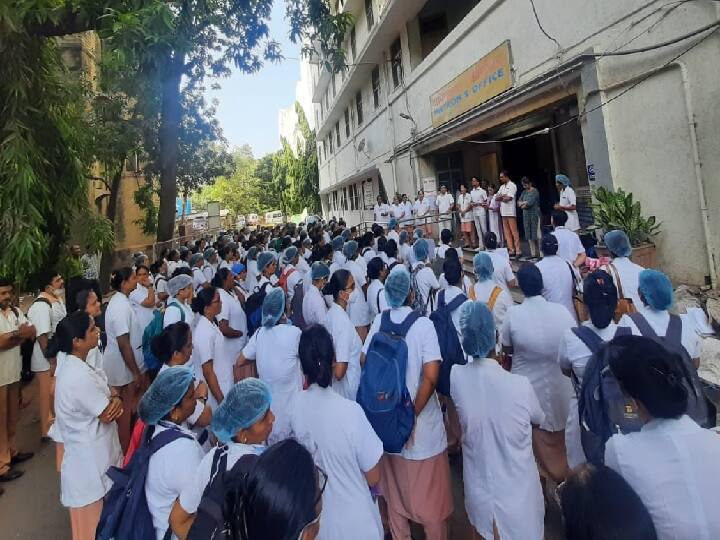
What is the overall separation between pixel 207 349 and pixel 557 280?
10.8ft

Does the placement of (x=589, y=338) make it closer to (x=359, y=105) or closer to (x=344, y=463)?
(x=344, y=463)

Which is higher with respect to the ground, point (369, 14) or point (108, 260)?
point (369, 14)

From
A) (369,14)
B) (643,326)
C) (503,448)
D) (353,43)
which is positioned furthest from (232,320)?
(353,43)

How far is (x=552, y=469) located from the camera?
2.94 meters

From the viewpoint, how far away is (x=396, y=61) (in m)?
15.3

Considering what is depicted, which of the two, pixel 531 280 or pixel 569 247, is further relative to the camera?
pixel 569 247

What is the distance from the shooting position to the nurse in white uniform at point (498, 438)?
224 cm

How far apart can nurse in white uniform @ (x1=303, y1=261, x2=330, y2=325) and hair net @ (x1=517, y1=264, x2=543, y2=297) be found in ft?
6.55

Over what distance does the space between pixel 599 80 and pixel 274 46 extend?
7.40m

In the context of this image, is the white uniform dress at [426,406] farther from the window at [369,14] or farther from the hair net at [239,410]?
the window at [369,14]

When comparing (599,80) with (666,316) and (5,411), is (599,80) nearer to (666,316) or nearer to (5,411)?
(666,316)

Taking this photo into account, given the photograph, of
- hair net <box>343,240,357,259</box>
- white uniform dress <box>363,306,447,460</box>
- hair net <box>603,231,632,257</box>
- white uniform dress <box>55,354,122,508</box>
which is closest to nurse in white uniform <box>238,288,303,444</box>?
white uniform dress <box>363,306,447,460</box>

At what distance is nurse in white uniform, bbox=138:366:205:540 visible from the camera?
185cm

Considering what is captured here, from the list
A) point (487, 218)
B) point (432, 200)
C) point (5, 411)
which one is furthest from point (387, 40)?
point (5, 411)
